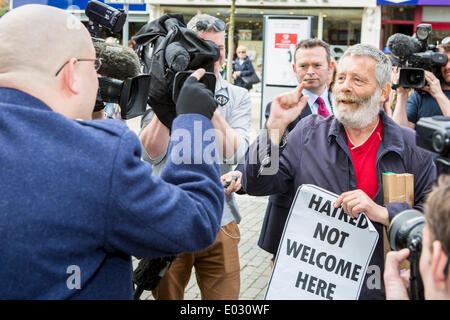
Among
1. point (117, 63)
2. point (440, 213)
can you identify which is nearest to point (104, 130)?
point (440, 213)

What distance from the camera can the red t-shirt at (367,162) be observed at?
Result: 265cm

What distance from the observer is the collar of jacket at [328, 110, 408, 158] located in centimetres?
262

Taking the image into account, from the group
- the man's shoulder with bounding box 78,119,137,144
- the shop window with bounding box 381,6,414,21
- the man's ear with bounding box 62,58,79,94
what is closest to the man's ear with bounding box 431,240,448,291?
the man's shoulder with bounding box 78,119,137,144

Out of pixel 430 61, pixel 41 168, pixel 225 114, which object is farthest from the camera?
pixel 430 61

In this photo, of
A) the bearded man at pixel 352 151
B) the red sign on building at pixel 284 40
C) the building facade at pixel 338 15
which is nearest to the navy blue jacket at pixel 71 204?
the bearded man at pixel 352 151

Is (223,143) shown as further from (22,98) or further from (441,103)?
(441,103)

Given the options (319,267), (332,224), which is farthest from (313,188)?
(319,267)

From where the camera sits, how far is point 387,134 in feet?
8.91

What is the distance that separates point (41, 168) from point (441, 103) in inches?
145

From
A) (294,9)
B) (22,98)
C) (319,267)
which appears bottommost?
(319,267)

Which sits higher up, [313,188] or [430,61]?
[430,61]

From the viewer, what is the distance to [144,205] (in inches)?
57.1

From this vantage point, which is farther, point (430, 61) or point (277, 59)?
point (277, 59)

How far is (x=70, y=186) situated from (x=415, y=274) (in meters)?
1.06
